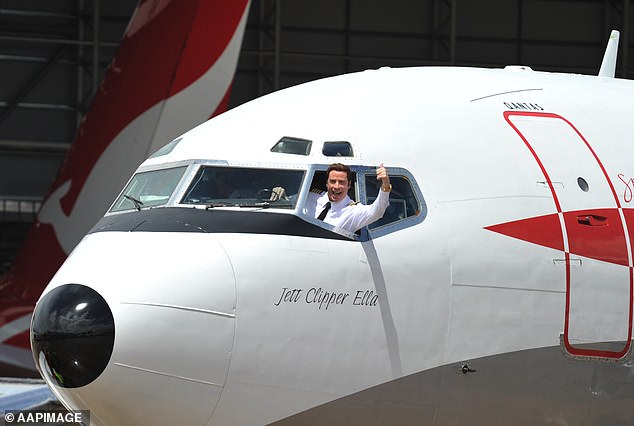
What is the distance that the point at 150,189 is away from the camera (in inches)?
380

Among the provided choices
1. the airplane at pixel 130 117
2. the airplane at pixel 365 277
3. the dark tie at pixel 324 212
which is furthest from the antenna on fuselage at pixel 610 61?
the airplane at pixel 130 117

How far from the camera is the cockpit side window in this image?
353 inches

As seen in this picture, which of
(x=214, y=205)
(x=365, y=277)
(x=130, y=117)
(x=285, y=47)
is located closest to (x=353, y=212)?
(x=365, y=277)

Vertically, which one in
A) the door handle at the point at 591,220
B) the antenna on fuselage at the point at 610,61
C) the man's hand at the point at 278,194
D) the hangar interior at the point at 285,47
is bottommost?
the door handle at the point at 591,220

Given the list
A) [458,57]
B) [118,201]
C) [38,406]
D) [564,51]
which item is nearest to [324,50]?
[458,57]

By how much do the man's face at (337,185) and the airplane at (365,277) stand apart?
0.12 meters

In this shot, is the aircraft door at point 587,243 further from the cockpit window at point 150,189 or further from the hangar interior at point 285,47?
the hangar interior at point 285,47

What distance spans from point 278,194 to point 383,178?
846 millimetres

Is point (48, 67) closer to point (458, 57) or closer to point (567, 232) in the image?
point (458, 57)

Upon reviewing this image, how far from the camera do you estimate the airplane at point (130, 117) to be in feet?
69.7

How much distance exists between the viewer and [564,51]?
40625 mm

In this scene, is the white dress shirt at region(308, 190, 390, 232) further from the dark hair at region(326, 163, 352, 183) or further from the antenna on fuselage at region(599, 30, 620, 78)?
the antenna on fuselage at region(599, 30, 620, 78)

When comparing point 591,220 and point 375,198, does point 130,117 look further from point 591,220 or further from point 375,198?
point 591,220

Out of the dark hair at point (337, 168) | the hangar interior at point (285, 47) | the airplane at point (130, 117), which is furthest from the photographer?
the hangar interior at point (285, 47)
